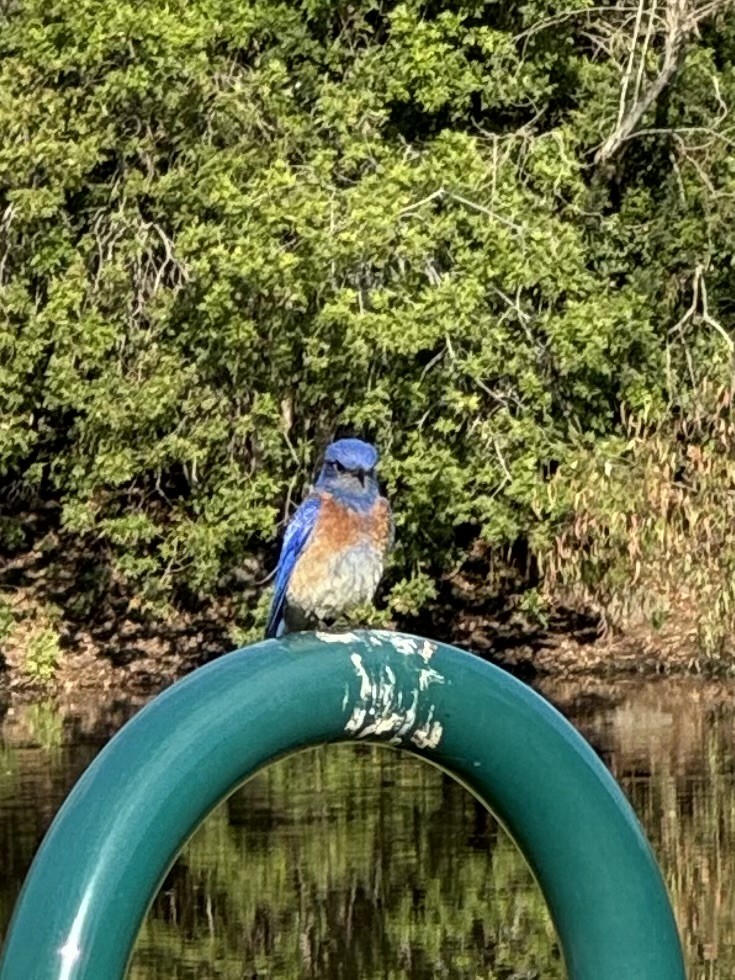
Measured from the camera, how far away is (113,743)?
10.7 ft

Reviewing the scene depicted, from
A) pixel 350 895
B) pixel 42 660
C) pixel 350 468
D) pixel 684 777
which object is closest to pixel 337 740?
pixel 350 468

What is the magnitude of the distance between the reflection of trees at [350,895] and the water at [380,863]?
13 millimetres

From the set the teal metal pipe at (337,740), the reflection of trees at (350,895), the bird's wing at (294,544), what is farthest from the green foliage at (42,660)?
the teal metal pipe at (337,740)

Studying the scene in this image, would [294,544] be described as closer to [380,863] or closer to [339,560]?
[339,560]

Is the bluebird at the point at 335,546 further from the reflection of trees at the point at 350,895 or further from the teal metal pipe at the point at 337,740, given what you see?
the reflection of trees at the point at 350,895

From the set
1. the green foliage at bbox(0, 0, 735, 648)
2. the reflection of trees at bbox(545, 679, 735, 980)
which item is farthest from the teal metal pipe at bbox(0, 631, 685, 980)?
the green foliage at bbox(0, 0, 735, 648)

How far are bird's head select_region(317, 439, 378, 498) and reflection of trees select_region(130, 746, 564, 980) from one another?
391cm

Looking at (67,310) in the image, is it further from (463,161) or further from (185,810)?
(185,810)

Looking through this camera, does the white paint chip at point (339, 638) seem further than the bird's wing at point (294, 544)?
No

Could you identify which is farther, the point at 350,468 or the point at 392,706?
the point at 350,468

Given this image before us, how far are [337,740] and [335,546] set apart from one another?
2.55 m

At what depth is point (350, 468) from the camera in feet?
19.8

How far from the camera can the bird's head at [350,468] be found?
594 centimetres

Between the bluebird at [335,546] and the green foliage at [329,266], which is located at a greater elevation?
the green foliage at [329,266]
